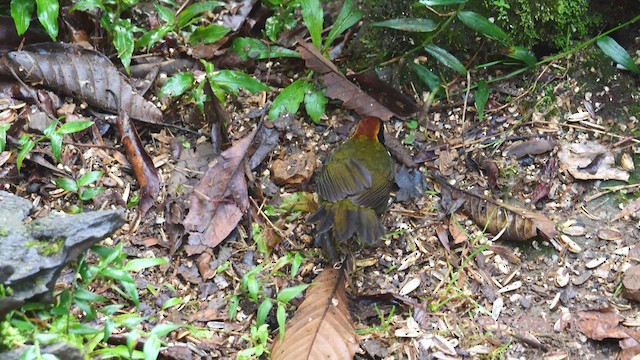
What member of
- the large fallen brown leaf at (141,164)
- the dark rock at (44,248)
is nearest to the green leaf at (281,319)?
the dark rock at (44,248)

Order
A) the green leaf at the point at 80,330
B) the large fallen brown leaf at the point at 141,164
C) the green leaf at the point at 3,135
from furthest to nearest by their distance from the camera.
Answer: the large fallen brown leaf at the point at 141,164
the green leaf at the point at 3,135
the green leaf at the point at 80,330

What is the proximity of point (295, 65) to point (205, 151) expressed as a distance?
900 mm

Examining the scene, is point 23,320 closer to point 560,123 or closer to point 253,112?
point 253,112

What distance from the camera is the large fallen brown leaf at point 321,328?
3459 mm

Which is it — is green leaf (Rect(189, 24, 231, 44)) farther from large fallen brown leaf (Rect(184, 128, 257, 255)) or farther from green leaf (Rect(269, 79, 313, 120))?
large fallen brown leaf (Rect(184, 128, 257, 255))

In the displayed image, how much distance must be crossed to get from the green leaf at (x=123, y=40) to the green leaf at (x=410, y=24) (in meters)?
1.48

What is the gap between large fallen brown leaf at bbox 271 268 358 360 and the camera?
3459 millimetres

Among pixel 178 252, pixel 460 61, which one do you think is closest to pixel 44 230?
pixel 178 252

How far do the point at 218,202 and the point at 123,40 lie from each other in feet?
4.00

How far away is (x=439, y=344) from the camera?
372 centimetres

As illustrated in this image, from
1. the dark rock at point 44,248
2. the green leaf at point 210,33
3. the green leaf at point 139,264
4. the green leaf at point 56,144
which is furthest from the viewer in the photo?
the green leaf at point 210,33

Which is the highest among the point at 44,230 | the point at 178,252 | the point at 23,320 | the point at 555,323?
the point at 44,230

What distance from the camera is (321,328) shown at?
11.7 ft

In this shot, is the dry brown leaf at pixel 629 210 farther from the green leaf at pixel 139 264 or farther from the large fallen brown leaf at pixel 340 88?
the green leaf at pixel 139 264
